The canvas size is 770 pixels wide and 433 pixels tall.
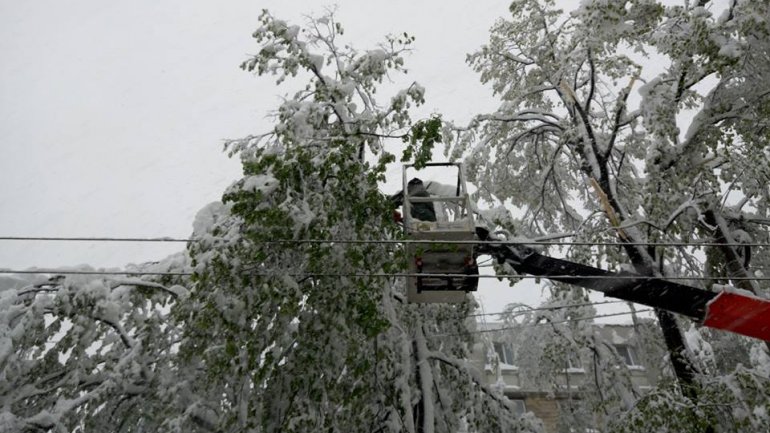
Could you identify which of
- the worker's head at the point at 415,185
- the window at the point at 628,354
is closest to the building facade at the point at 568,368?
the window at the point at 628,354

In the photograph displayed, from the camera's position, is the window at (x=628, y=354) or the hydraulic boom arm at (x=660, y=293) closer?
the hydraulic boom arm at (x=660, y=293)

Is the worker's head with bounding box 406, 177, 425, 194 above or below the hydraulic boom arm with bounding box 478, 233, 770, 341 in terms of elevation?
above

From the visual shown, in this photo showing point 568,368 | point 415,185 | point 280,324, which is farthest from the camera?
point 568,368

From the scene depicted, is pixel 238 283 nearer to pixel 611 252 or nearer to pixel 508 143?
pixel 611 252

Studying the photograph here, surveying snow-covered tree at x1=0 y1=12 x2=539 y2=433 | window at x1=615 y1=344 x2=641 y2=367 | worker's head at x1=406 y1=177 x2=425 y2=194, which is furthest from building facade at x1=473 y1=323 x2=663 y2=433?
worker's head at x1=406 y1=177 x2=425 y2=194

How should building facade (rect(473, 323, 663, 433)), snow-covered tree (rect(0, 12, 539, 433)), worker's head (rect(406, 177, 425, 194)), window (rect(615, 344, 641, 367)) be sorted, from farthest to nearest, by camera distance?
window (rect(615, 344, 641, 367)) < building facade (rect(473, 323, 663, 433)) < worker's head (rect(406, 177, 425, 194)) < snow-covered tree (rect(0, 12, 539, 433))

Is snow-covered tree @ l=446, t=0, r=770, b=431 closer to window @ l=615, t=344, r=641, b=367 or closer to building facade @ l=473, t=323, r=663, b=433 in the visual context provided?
building facade @ l=473, t=323, r=663, b=433

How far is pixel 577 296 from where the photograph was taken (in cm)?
826

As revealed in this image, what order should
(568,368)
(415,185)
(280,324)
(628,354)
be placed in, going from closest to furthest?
(280,324), (415,185), (568,368), (628,354)

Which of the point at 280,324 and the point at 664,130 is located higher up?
the point at 664,130

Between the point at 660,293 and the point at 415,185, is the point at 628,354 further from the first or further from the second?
the point at 415,185

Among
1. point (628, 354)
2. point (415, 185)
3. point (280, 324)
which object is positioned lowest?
point (280, 324)

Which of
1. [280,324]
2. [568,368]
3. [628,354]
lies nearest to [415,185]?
[280,324]

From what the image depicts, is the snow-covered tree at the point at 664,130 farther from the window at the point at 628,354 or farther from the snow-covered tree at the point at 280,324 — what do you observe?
the window at the point at 628,354
